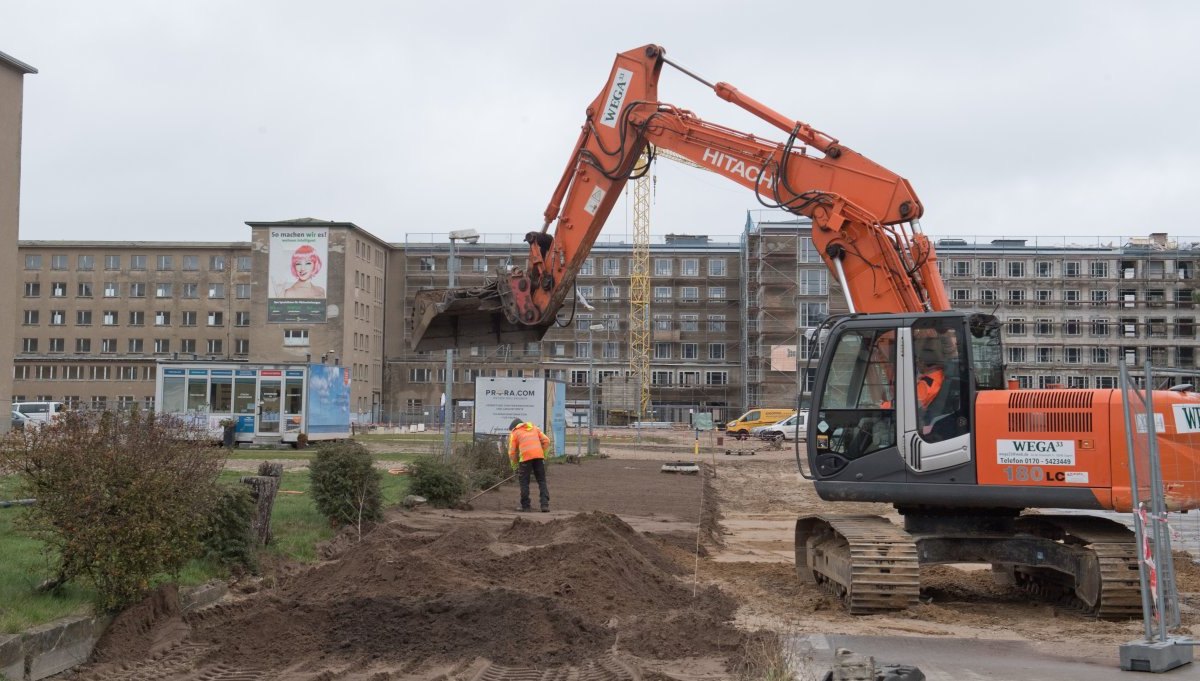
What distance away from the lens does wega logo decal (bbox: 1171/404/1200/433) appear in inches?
400

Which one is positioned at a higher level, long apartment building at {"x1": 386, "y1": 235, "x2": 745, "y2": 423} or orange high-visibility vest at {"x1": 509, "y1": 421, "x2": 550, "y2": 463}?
long apartment building at {"x1": 386, "y1": 235, "x2": 745, "y2": 423}

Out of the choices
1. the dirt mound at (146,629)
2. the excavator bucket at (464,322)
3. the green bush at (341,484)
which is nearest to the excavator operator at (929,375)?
the excavator bucket at (464,322)

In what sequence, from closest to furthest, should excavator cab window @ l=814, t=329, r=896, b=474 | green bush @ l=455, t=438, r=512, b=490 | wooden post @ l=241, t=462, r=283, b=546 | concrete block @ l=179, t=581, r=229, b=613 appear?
concrete block @ l=179, t=581, r=229, b=613 → excavator cab window @ l=814, t=329, r=896, b=474 → wooden post @ l=241, t=462, r=283, b=546 → green bush @ l=455, t=438, r=512, b=490

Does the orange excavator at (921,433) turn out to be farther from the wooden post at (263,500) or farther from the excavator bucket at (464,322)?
the wooden post at (263,500)

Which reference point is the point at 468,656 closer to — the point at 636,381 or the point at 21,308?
the point at 636,381

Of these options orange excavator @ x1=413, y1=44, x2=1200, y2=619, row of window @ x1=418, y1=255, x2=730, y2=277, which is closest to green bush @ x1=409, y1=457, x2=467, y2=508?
orange excavator @ x1=413, y1=44, x2=1200, y2=619

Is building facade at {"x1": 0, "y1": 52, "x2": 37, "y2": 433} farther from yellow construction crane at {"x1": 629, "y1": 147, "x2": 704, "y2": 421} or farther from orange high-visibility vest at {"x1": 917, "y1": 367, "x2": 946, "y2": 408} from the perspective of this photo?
yellow construction crane at {"x1": 629, "y1": 147, "x2": 704, "y2": 421}

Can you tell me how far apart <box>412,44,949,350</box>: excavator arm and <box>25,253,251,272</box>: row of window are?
80.9 meters

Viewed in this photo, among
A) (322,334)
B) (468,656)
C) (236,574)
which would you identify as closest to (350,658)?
(468,656)

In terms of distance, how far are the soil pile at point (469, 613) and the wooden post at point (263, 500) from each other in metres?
0.88

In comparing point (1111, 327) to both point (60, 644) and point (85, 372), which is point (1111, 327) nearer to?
point (85, 372)

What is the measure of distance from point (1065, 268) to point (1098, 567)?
83.5 meters

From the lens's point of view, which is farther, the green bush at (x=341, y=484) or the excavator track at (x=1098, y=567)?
the green bush at (x=341, y=484)

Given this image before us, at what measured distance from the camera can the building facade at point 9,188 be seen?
147 ft
